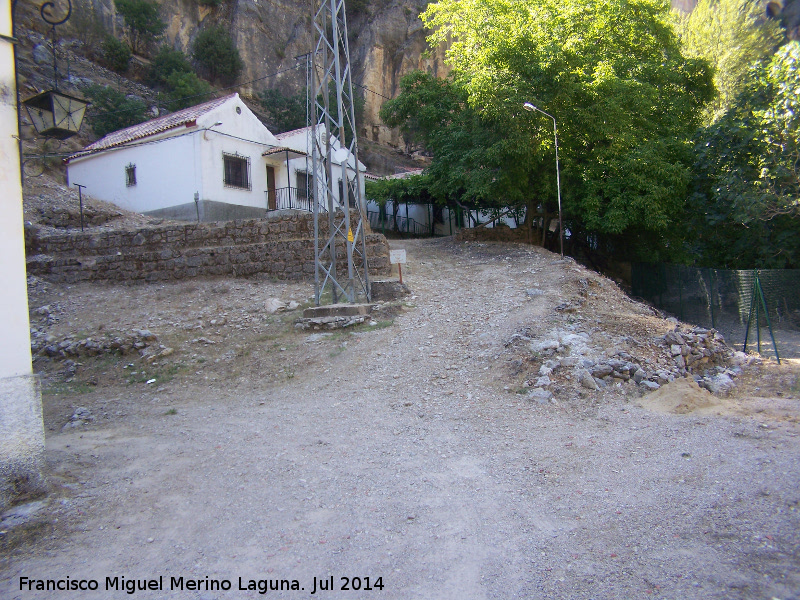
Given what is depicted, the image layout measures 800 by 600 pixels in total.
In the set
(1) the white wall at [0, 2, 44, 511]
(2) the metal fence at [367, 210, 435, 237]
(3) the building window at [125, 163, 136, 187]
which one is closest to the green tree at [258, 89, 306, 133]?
(2) the metal fence at [367, 210, 435, 237]

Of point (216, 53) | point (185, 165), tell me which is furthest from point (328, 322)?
point (216, 53)

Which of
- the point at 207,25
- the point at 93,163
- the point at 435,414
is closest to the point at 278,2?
the point at 207,25

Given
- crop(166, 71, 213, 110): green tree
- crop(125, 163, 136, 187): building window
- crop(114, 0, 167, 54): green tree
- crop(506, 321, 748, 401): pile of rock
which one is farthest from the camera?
crop(114, 0, 167, 54): green tree

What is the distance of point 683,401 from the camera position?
6176mm

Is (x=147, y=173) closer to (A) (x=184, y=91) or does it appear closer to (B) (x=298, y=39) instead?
(A) (x=184, y=91)

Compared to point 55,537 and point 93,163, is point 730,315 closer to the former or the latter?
point 55,537

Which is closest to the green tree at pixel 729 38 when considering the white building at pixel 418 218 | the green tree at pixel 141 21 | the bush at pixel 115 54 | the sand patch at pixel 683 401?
the white building at pixel 418 218

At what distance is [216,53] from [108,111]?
8.85 metres

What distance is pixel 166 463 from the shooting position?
5129mm

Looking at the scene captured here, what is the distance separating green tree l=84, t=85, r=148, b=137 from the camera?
23.5 m

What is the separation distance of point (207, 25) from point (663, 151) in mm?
27396

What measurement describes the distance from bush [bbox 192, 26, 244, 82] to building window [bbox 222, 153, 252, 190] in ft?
49.0

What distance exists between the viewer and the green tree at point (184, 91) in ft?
85.4

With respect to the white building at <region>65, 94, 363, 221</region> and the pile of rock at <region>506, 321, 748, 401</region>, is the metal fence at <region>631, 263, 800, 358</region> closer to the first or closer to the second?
the pile of rock at <region>506, 321, 748, 401</region>
